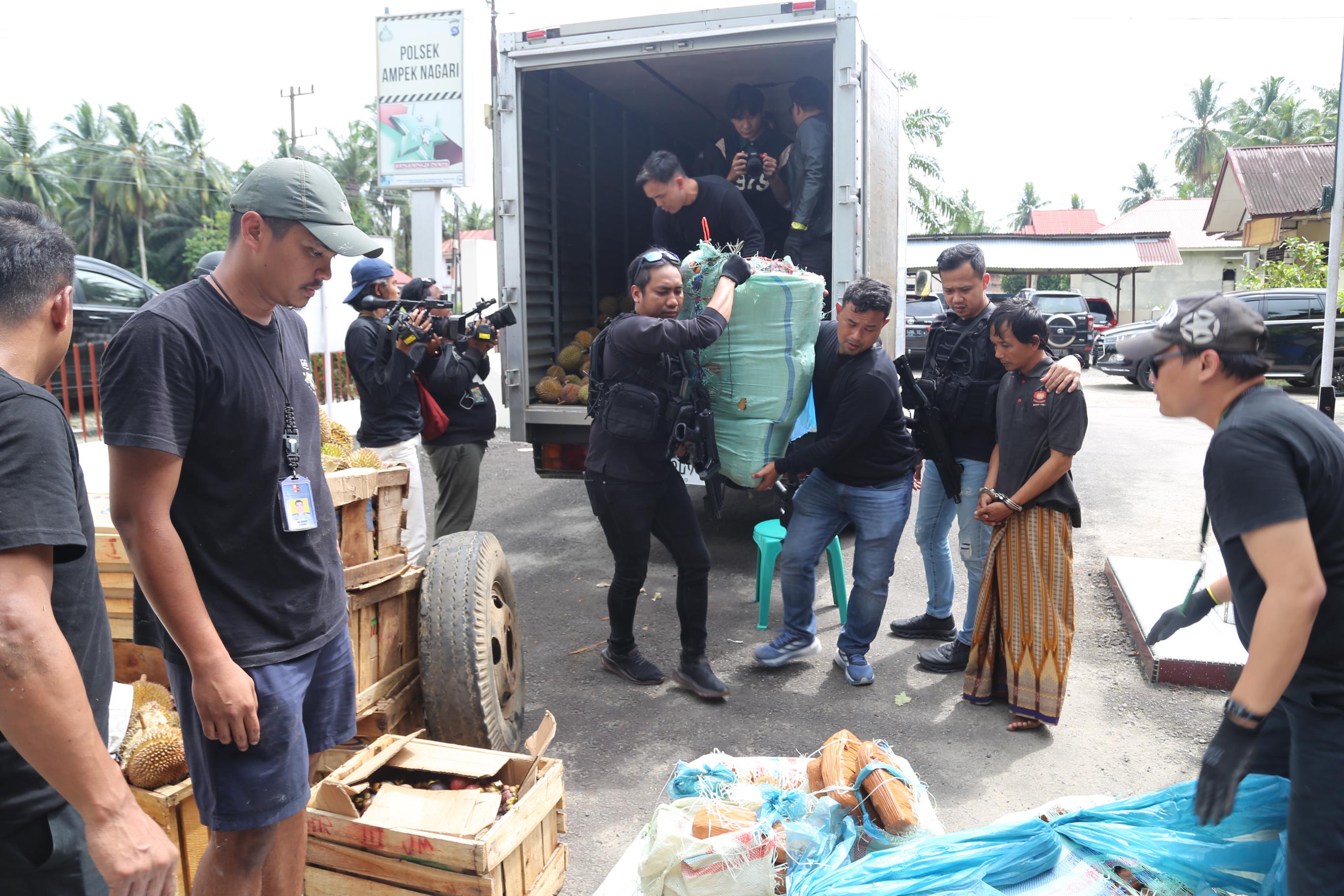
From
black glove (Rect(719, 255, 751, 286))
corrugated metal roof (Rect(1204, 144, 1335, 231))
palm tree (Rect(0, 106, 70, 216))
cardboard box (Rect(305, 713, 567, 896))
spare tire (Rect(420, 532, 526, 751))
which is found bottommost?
cardboard box (Rect(305, 713, 567, 896))

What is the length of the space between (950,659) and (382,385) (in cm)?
316

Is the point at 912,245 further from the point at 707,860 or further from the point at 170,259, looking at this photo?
the point at 170,259

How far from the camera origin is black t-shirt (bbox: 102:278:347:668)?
1745 mm

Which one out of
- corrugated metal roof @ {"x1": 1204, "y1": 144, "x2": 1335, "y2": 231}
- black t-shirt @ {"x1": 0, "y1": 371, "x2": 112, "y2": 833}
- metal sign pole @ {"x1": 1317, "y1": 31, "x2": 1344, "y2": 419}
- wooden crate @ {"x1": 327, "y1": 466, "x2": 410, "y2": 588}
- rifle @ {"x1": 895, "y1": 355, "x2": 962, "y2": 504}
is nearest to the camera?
black t-shirt @ {"x1": 0, "y1": 371, "x2": 112, "y2": 833}

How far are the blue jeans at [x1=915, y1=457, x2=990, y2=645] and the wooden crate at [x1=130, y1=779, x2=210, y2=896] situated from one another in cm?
303

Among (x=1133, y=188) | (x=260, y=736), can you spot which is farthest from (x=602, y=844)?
(x=1133, y=188)

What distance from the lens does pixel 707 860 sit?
2.32 m

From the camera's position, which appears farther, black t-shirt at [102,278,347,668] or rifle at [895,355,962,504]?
rifle at [895,355,962,504]

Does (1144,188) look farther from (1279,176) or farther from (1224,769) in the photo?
(1224,769)

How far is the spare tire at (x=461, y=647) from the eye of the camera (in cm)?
303

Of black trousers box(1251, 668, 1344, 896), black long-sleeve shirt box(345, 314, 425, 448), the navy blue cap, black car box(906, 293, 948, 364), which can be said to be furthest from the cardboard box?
black car box(906, 293, 948, 364)

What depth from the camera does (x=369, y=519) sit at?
2998mm

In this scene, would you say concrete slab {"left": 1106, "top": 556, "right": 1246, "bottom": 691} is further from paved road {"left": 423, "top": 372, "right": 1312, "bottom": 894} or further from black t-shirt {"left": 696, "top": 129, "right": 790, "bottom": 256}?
black t-shirt {"left": 696, "top": 129, "right": 790, "bottom": 256}

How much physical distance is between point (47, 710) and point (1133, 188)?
211 ft
